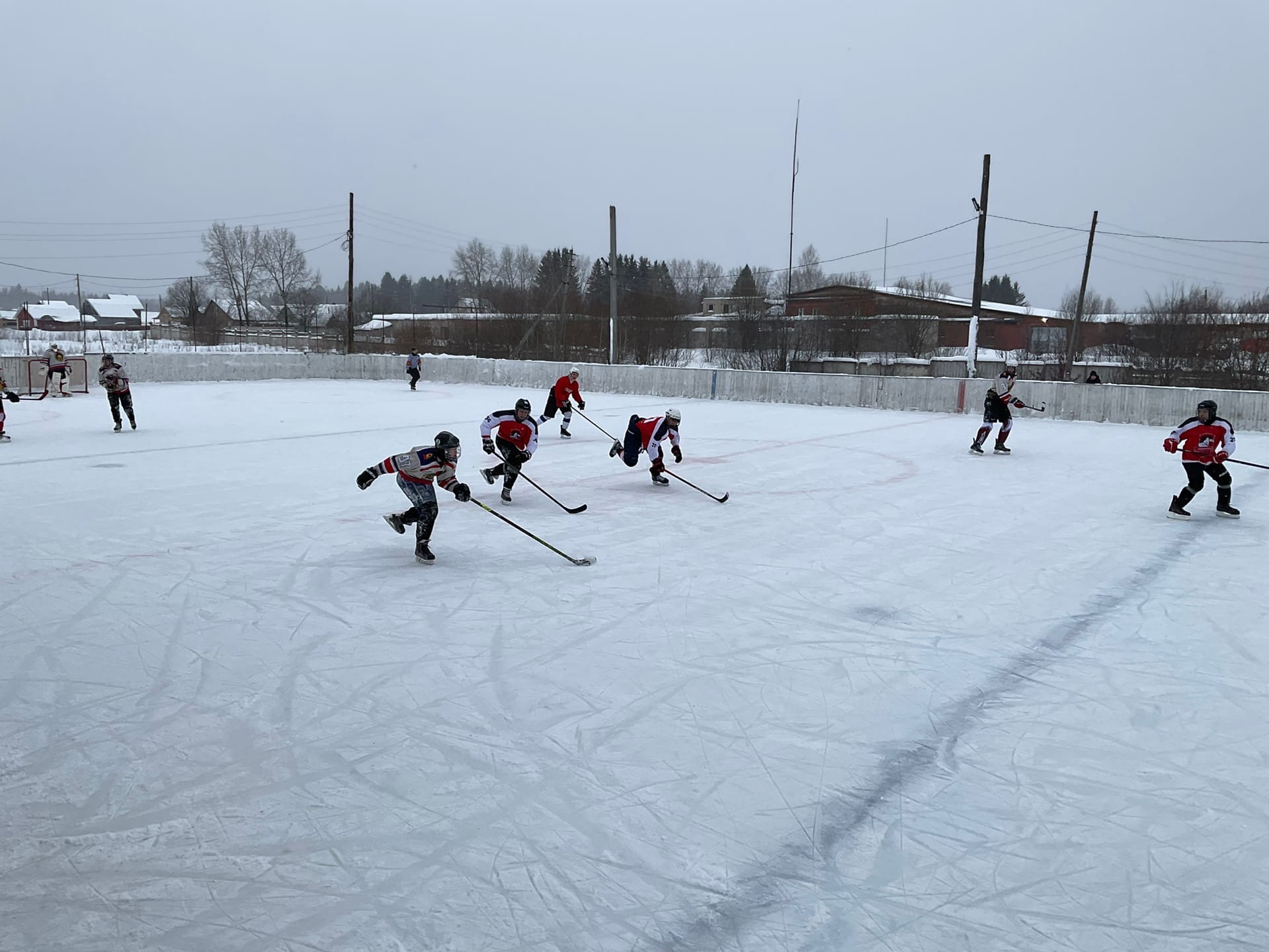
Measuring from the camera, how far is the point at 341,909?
9.64ft

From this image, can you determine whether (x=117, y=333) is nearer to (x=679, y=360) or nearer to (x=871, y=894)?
(x=679, y=360)

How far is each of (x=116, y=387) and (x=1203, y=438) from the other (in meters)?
16.0

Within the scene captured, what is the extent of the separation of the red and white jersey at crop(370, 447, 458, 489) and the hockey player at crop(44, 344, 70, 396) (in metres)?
19.2

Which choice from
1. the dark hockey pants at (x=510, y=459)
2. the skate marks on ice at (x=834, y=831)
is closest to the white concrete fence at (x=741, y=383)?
the dark hockey pants at (x=510, y=459)

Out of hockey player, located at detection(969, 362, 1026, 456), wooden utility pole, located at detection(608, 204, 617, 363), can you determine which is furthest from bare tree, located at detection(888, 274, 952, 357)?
hockey player, located at detection(969, 362, 1026, 456)

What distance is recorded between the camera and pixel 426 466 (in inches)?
284

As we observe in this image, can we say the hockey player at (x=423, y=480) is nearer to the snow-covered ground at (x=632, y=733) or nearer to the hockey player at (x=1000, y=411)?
Result: the snow-covered ground at (x=632, y=733)

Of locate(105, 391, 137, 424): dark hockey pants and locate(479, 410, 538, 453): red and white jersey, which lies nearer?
locate(479, 410, 538, 453): red and white jersey

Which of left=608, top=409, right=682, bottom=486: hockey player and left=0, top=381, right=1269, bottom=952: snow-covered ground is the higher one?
left=608, top=409, right=682, bottom=486: hockey player

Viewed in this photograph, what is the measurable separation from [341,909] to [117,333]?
241 feet

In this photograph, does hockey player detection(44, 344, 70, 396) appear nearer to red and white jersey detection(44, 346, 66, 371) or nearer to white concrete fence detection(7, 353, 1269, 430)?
red and white jersey detection(44, 346, 66, 371)

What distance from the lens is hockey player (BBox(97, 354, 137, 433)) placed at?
1515 cm

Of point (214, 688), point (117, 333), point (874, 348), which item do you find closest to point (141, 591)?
point (214, 688)

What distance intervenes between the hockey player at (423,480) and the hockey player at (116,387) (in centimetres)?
1022
